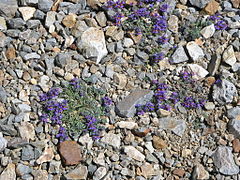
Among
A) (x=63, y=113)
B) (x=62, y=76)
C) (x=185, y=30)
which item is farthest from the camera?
(x=185, y=30)

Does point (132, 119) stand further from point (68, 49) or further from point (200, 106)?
point (68, 49)

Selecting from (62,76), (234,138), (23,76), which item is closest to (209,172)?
(234,138)

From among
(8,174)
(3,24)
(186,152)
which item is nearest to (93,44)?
(3,24)

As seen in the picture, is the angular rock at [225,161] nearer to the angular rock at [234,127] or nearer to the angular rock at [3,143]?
the angular rock at [234,127]

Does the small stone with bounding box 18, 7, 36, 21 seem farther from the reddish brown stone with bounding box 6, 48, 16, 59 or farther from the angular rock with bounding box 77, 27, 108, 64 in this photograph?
the angular rock with bounding box 77, 27, 108, 64

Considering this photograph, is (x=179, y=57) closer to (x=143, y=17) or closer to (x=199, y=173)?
(x=143, y=17)
